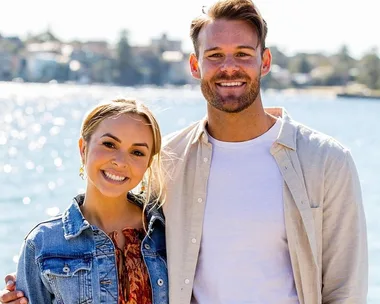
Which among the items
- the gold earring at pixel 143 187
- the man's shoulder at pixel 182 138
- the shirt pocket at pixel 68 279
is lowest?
the shirt pocket at pixel 68 279

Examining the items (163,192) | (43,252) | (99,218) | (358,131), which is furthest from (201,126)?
(358,131)

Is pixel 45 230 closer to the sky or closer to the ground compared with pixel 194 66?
closer to the ground

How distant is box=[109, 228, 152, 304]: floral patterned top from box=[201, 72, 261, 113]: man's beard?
2.29 ft

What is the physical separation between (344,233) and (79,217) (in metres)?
1.09

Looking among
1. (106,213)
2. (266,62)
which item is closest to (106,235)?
(106,213)

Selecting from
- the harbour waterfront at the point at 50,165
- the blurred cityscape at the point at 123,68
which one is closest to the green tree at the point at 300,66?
the blurred cityscape at the point at 123,68

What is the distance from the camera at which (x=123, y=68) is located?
9562 centimetres

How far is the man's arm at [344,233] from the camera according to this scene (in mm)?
3314

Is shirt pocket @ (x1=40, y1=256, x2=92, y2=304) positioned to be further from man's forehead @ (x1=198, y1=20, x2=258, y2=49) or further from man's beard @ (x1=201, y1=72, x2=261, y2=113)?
man's forehead @ (x1=198, y1=20, x2=258, y2=49)

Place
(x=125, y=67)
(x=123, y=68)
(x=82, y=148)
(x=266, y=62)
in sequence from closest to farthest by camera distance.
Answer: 1. (x=82, y=148)
2. (x=266, y=62)
3. (x=123, y=68)
4. (x=125, y=67)

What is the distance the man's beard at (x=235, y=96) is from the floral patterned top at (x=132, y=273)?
70 centimetres

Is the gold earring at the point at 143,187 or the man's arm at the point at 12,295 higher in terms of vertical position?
the gold earring at the point at 143,187

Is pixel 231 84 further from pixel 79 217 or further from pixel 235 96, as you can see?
pixel 79 217

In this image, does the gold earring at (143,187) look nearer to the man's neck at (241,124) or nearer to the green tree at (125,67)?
the man's neck at (241,124)
